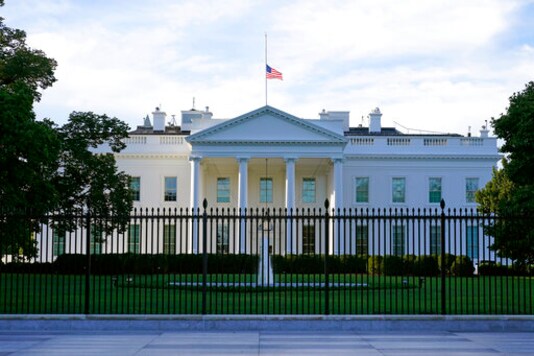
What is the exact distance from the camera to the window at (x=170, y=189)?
56.3 metres

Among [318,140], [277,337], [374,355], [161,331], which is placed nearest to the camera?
[374,355]

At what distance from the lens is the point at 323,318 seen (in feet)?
54.1

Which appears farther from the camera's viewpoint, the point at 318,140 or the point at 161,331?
the point at 318,140

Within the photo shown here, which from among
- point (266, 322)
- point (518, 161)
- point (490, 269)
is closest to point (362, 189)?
point (518, 161)

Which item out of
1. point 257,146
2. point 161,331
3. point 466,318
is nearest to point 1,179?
point 161,331

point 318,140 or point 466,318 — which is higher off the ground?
point 318,140

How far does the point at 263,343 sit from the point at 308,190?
43397 mm

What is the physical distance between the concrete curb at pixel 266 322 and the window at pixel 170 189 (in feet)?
131

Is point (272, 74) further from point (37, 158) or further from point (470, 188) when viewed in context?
point (37, 158)

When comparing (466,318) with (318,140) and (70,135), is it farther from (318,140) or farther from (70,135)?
(318,140)

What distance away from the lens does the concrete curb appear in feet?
53.3

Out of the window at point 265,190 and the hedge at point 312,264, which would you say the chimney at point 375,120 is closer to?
the window at point 265,190

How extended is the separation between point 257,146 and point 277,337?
3773cm

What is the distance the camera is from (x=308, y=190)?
57219mm
